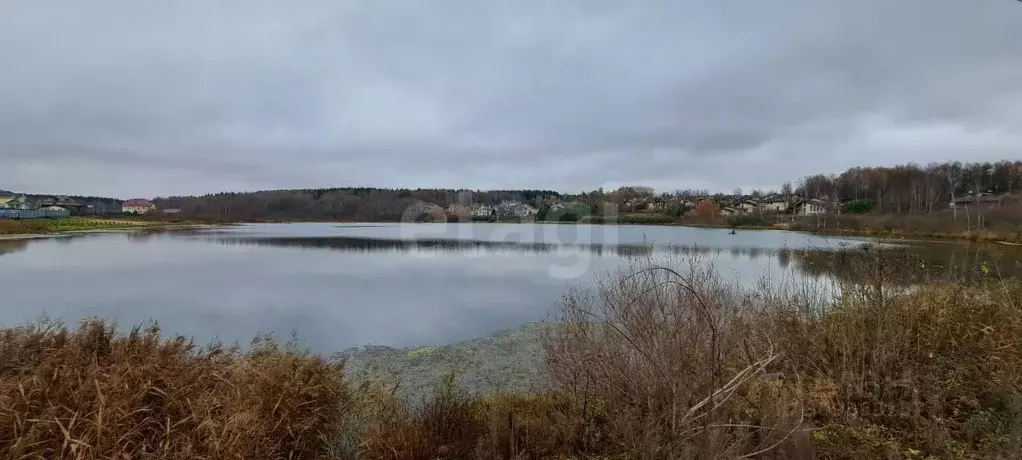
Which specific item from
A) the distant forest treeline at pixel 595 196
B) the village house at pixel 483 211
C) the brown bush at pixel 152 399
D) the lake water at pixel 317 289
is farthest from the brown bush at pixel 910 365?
the village house at pixel 483 211

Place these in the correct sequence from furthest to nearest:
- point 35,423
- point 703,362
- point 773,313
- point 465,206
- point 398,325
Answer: point 465,206, point 398,325, point 773,313, point 703,362, point 35,423

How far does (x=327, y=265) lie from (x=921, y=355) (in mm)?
22232

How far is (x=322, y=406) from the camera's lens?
3965 millimetres

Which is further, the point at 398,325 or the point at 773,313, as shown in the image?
the point at 398,325

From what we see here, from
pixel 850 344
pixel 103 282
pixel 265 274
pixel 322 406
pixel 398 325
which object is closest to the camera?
pixel 322 406

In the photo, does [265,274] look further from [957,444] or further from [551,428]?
[957,444]

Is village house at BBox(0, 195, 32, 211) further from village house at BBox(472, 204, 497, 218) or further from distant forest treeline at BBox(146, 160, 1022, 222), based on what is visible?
village house at BBox(472, 204, 497, 218)

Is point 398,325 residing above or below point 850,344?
below

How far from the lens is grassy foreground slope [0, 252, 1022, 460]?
3141 millimetres

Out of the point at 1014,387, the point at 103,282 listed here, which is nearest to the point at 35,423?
the point at 1014,387

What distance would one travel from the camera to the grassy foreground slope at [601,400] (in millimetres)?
3141

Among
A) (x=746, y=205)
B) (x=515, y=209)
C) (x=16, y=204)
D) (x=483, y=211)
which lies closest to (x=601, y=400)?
(x=746, y=205)

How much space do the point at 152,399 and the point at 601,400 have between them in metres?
3.43

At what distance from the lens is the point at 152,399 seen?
346 centimetres
